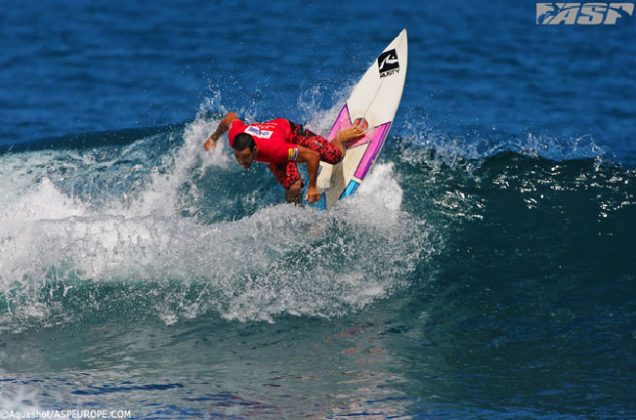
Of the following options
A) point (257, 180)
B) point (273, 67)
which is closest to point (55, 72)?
point (273, 67)

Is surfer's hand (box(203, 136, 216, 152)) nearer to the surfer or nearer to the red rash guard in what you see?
the surfer

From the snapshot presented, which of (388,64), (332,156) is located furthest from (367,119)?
(332,156)

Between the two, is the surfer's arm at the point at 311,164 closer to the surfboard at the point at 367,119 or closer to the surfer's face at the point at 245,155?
the surfer's face at the point at 245,155

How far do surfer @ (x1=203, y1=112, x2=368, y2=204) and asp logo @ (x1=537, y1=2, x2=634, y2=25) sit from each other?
13.8 metres

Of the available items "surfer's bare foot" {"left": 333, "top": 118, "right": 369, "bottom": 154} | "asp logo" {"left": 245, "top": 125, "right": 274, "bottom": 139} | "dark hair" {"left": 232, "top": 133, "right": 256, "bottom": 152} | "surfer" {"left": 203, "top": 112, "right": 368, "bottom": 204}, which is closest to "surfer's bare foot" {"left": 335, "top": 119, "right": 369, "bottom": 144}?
"surfer's bare foot" {"left": 333, "top": 118, "right": 369, "bottom": 154}

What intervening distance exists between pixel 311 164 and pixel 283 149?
0.38m

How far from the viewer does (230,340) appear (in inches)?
365

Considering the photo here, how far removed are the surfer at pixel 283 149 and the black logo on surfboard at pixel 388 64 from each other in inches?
68.1

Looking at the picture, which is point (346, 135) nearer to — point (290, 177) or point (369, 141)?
point (369, 141)

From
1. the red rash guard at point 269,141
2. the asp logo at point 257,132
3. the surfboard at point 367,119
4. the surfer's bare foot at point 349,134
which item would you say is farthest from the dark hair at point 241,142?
the surfer's bare foot at point 349,134

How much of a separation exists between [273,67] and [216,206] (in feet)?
25.5

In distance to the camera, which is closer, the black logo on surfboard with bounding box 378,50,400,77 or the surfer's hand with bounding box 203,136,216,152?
the surfer's hand with bounding box 203,136,216,152

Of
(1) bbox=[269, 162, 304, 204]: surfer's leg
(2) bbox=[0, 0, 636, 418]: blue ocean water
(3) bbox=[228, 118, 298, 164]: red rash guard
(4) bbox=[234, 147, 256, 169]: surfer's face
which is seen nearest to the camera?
(2) bbox=[0, 0, 636, 418]: blue ocean water

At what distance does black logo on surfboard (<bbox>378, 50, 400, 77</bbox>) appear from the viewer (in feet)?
40.1
